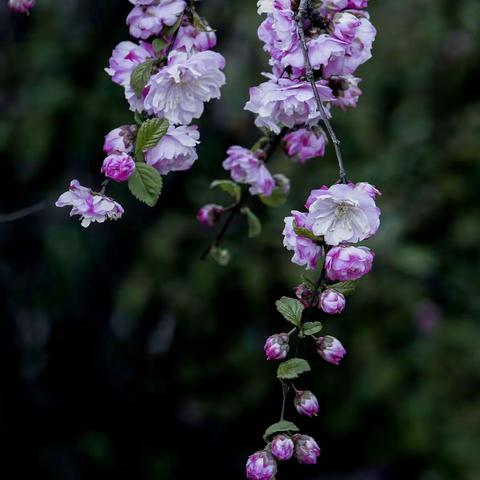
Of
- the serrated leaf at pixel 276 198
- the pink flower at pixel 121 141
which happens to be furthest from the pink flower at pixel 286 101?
the serrated leaf at pixel 276 198

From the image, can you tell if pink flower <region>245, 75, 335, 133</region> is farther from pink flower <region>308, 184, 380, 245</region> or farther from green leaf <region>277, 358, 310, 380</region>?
green leaf <region>277, 358, 310, 380</region>

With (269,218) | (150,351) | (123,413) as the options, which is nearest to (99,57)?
(269,218)

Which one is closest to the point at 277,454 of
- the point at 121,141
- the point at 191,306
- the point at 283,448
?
the point at 283,448

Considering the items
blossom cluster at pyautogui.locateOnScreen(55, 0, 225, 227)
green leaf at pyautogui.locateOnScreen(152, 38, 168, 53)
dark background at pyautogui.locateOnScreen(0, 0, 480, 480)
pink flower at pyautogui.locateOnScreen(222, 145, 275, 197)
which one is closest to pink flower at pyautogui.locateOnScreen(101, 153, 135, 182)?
blossom cluster at pyautogui.locateOnScreen(55, 0, 225, 227)

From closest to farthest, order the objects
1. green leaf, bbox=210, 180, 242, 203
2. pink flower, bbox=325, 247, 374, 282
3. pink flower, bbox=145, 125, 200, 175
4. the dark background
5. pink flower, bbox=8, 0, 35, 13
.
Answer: pink flower, bbox=325, 247, 374, 282 → pink flower, bbox=145, 125, 200, 175 → pink flower, bbox=8, 0, 35, 13 → green leaf, bbox=210, 180, 242, 203 → the dark background

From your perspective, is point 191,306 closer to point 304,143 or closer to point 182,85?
point 304,143
